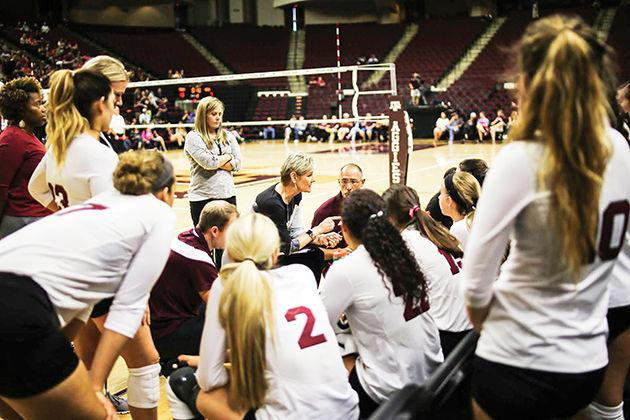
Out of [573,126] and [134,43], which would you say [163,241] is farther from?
[134,43]

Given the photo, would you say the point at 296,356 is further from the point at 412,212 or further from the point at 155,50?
the point at 155,50

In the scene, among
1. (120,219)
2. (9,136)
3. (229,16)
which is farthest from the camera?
(229,16)

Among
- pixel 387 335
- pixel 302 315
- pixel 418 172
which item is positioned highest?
pixel 302 315

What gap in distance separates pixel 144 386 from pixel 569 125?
2.11 meters

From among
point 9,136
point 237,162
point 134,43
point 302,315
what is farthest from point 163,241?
point 134,43

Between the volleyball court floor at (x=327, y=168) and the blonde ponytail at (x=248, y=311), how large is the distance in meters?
1.66

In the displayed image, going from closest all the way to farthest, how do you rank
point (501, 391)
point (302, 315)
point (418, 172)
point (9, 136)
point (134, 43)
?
point (501, 391)
point (302, 315)
point (9, 136)
point (418, 172)
point (134, 43)

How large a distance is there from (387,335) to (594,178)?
3.71ft

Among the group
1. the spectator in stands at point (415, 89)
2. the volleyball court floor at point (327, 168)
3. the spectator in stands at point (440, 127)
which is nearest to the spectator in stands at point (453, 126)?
the spectator in stands at point (440, 127)

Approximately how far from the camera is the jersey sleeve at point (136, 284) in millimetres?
1964

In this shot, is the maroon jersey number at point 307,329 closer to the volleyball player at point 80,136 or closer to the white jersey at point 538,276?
the white jersey at point 538,276

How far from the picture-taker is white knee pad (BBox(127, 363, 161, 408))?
9.32ft

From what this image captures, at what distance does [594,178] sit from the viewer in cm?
142

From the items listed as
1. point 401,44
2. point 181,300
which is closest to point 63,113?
point 181,300
